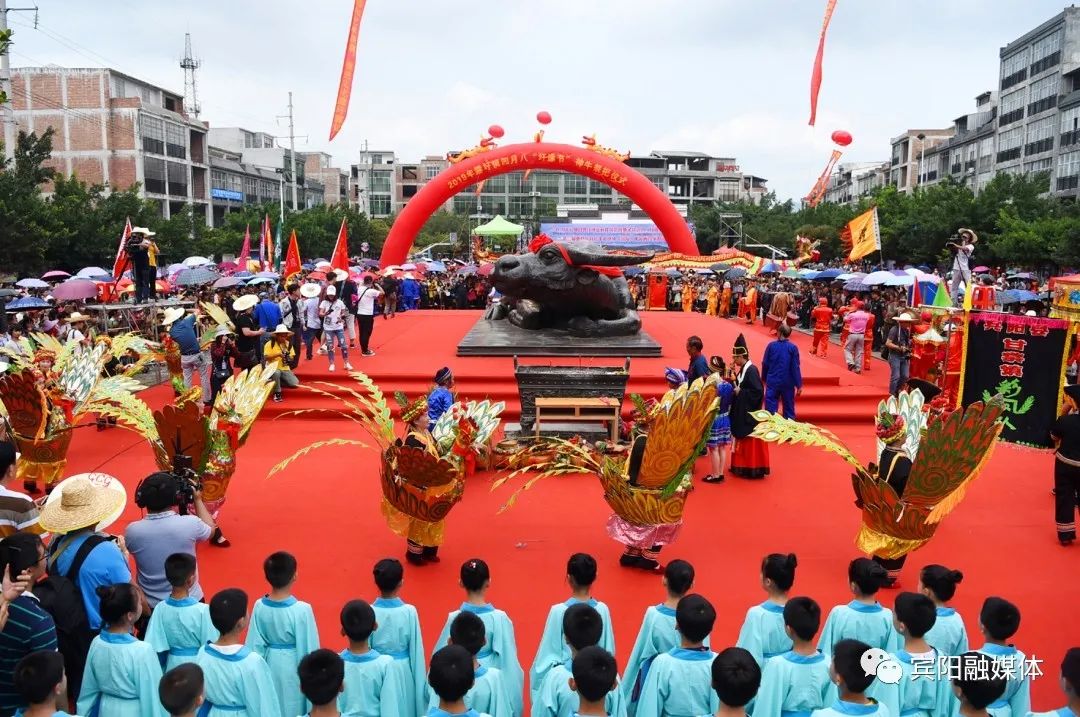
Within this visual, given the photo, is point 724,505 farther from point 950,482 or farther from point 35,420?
point 35,420

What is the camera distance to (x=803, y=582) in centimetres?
433

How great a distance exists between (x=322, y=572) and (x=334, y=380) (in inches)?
190

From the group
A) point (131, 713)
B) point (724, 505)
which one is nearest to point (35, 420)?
point (131, 713)

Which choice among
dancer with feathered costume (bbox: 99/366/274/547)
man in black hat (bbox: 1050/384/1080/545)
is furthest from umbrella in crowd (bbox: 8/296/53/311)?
man in black hat (bbox: 1050/384/1080/545)

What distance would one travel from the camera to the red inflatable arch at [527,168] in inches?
701

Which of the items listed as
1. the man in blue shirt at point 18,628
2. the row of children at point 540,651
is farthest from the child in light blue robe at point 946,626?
the man in blue shirt at point 18,628

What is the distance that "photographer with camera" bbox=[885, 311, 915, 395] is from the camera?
880cm

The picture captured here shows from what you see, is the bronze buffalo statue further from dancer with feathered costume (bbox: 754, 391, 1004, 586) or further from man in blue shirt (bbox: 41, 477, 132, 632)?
man in blue shirt (bbox: 41, 477, 132, 632)

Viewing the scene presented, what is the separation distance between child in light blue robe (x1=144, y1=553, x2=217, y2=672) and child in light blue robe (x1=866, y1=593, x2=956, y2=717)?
2.30m

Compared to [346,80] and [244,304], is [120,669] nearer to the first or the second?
[244,304]

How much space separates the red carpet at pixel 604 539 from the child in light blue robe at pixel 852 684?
1.50 m

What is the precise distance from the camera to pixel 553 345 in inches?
377

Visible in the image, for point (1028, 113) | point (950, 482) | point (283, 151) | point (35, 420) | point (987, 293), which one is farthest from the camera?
point (283, 151)

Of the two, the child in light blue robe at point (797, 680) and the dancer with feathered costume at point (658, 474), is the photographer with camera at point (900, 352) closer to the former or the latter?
the dancer with feathered costume at point (658, 474)
